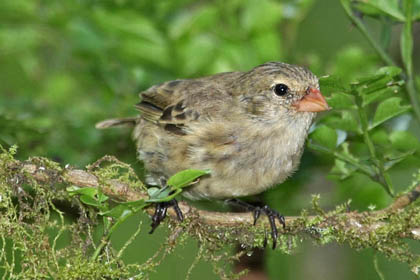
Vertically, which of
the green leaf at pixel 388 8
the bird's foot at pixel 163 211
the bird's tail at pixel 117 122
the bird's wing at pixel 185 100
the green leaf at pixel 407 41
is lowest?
the bird's tail at pixel 117 122

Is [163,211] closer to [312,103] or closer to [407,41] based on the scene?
[312,103]

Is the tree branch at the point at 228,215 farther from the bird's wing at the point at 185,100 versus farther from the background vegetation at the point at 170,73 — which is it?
the bird's wing at the point at 185,100

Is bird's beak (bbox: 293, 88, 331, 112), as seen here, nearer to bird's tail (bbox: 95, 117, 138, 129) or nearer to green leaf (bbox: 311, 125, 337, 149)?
green leaf (bbox: 311, 125, 337, 149)

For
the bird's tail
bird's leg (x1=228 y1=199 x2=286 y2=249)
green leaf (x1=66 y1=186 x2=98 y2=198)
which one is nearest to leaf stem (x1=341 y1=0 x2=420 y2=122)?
bird's leg (x1=228 y1=199 x2=286 y2=249)

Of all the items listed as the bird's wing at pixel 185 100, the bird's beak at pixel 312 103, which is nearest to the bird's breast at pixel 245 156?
the bird's beak at pixel 312 103

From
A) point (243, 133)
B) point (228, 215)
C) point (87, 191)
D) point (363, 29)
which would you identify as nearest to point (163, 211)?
point (228, 215)

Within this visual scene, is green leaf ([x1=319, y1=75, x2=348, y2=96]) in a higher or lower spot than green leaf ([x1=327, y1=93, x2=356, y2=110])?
higher
